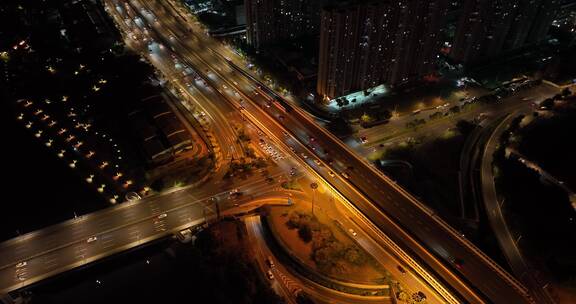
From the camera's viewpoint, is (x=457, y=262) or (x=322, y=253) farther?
(x=322, y=253)

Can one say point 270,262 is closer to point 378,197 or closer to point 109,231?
point 378,197

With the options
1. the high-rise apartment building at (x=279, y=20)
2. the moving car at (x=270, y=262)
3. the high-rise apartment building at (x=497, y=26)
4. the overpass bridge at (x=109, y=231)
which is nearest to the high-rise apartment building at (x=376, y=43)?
the high-rise apartment building at (x=497, y=26)

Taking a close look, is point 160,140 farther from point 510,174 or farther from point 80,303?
point 510,174

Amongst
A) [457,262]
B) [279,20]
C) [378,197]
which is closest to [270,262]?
[378,197]

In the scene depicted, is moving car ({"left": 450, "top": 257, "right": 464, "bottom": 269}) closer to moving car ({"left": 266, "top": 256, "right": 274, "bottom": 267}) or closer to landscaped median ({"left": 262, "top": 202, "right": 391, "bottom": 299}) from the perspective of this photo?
landscaped median ({"left": 262, "top": 202, "right": 391, "bottom": 299})

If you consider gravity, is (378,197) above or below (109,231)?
above

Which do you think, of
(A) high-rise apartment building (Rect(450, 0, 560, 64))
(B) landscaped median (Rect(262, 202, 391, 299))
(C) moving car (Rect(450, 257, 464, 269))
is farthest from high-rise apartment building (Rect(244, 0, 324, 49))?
(C) moving car (Rect(450, 257, 464, 269))
